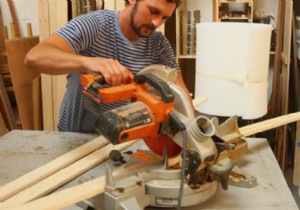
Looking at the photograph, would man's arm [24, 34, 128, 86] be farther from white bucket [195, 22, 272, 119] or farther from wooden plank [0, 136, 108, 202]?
white bucket [195, 22, 272, 119]

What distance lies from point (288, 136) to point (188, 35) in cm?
100

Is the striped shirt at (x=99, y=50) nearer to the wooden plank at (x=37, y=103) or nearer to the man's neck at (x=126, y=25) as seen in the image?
the man's neck at (x=126, y=25)

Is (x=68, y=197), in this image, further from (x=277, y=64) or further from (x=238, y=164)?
(x=277, y=64)

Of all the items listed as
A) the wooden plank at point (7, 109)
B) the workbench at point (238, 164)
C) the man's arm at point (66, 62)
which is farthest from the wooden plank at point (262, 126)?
the wooden plank at point (7, 109)

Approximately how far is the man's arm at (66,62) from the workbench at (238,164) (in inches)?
11.8

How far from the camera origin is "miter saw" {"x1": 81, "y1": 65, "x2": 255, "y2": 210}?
3.00ft

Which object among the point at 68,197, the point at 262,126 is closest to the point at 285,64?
the point at 262,126

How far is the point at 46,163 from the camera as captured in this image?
121cm

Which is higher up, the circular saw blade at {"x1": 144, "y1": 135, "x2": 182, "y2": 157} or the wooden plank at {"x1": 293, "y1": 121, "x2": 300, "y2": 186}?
the circular saw blade at {"x1": 144, "y1": 135, "x2": 182, "y2": 157}

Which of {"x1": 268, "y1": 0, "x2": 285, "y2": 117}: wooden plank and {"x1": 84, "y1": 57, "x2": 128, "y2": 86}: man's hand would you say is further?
{"x1": 268, "y1": 0, "x2": 285, "y2": 117}: wooden plank

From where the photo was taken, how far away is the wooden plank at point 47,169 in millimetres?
1036

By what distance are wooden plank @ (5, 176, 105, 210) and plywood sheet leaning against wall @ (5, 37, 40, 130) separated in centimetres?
168

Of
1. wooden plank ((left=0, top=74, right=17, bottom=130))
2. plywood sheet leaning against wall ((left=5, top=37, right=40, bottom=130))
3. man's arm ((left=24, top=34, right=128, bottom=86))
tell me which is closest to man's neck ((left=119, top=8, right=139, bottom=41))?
man's arm ((left=24, top=34, right=128, bottom=86))

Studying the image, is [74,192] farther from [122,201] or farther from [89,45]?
[89,45]
